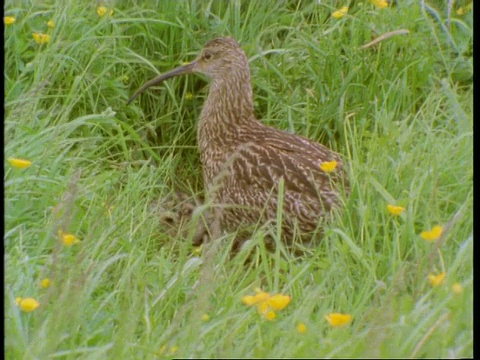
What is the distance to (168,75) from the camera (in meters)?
6.87

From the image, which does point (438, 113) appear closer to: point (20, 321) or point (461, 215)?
point (461, 215)

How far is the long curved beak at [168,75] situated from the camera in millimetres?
6844

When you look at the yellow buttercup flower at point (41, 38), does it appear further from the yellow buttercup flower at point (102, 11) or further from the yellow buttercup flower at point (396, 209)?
the yellow buttercup flower at point (396, 209)

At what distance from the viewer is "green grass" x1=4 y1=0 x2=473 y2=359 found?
13.0 feet

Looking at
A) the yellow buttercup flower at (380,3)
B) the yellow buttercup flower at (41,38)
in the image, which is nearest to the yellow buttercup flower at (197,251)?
the yellow buttercup flower at (41,38)

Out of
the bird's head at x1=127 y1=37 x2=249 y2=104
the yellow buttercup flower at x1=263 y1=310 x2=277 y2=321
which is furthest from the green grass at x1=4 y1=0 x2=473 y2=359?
the bird's head at x1=127 y1=37 x2=249 y2=104

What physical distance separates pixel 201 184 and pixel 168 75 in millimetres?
694

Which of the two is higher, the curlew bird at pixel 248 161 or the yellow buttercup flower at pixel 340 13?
the yellow buttercup flower at pixel 340 13

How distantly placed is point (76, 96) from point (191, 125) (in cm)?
88

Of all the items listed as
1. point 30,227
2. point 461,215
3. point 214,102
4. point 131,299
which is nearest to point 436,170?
point 461,215

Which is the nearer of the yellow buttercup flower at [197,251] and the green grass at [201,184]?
the green grass at [201,184]

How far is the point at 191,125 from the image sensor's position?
23.8 ft

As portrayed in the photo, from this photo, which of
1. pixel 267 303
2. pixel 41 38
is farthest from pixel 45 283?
pixel 41 38

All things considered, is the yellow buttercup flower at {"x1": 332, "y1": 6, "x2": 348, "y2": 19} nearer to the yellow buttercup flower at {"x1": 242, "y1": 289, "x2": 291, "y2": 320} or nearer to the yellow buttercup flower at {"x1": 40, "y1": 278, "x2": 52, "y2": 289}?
the yellow buttercup flower at {"x1": 40, "y1": 278, "x2": 52, "y2": 289}
